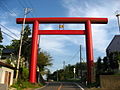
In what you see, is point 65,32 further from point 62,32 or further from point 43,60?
point 43,60

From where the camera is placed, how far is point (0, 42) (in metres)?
41.9

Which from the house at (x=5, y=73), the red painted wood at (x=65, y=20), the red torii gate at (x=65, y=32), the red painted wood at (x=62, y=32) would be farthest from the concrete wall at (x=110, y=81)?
the house at (x=5, y=73)

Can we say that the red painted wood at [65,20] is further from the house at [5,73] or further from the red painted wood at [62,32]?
the house at [5,73]

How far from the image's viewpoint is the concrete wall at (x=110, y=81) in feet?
60.3

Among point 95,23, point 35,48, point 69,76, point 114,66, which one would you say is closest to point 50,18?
point 35,48

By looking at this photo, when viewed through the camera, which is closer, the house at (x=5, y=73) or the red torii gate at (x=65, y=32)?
the house at (x=5, y=73)

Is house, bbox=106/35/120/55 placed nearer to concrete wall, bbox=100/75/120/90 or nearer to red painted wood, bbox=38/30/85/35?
red painted wood, bbox=38/30/85/35

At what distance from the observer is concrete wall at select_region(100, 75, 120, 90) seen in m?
18.4

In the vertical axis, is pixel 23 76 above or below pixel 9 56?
below

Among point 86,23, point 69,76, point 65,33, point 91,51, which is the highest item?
point 86,23

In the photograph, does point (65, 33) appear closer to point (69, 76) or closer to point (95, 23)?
point (95, 23)

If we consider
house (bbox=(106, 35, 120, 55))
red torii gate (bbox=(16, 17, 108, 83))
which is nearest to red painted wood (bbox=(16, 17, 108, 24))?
red torii gate (bbox=(16, 17, 108, 83))

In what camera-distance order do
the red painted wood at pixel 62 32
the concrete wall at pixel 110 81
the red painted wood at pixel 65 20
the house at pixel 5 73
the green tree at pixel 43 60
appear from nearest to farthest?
the house at pixel 5 73, the concrete wall at pixel 110 81, the red painted wood at pixel 62 32, the red painted wood at pixel 65 20, the green tree at pixel 43 60

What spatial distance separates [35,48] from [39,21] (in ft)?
13.4
